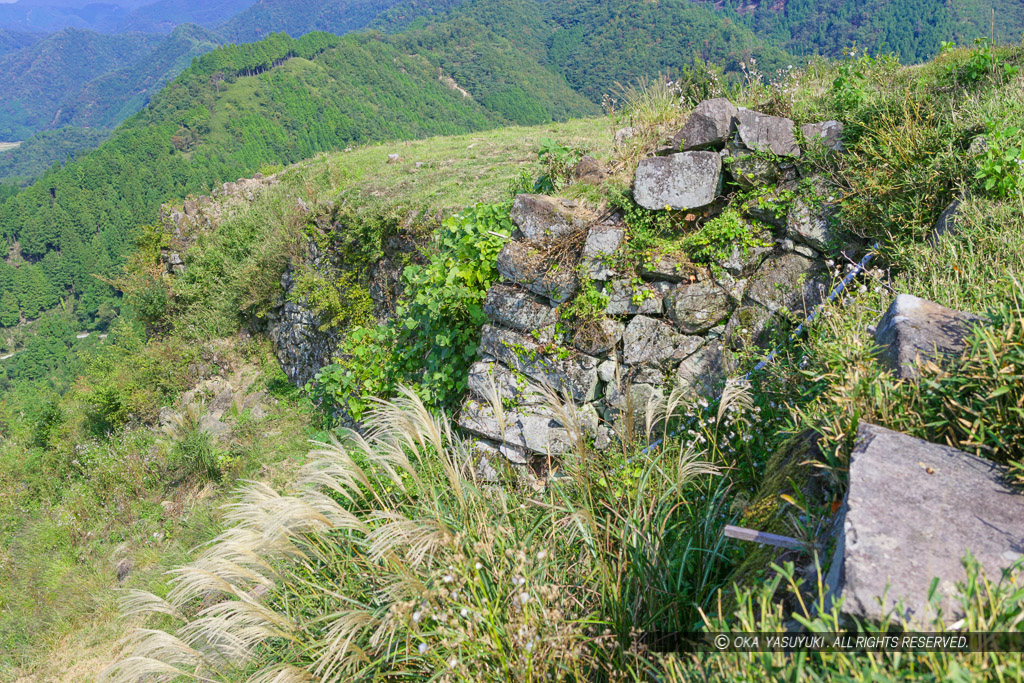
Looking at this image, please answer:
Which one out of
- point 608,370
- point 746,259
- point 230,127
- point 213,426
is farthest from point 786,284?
point 230,127

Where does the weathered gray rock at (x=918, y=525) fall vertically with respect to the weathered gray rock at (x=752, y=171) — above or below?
below

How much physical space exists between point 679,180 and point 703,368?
1799 millimetres

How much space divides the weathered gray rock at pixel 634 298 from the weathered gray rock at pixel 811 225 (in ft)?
3.72

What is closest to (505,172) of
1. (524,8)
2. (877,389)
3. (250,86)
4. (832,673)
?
(877,389)

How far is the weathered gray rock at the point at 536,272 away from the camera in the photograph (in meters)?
4.83

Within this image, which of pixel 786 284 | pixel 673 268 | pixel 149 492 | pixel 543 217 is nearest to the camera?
pixel 786 284

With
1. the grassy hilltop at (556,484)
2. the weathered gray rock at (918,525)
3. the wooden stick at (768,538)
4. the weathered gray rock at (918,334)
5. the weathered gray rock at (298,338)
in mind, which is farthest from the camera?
the weathered gray rock at (298,338)

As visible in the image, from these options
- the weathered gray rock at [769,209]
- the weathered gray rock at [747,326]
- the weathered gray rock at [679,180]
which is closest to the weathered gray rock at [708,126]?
the weathered gray rock at [679,180]

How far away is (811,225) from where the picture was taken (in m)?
4.23

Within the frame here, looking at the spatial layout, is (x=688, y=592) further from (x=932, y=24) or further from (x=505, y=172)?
(x=932, y=24)

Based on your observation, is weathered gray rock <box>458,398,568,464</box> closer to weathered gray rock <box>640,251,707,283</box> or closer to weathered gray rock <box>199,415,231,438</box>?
weathered gray rock <box>640,251,707,283</box>

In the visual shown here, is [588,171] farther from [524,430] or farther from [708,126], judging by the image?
[524,430]

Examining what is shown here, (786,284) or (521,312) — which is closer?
(786,284)

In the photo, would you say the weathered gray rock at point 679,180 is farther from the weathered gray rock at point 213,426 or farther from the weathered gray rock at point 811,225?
the weathered gray rock at point 213,426
